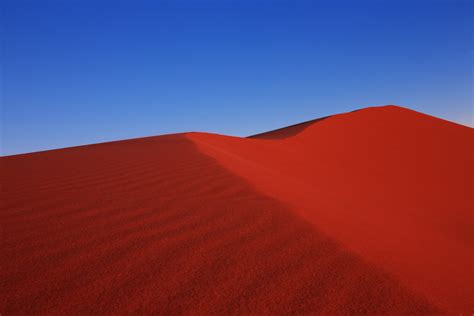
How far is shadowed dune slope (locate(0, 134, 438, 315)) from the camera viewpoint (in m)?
1.61

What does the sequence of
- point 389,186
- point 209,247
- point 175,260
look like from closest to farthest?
point 175,260 < point 209,247 < point 389,186

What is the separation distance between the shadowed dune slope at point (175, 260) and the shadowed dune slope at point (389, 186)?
0.36 meters

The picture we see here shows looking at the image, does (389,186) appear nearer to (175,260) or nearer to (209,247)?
(209,247)

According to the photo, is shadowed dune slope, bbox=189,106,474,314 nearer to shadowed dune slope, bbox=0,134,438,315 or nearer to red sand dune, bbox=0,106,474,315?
red sand dune, bbox=0,106,474,315

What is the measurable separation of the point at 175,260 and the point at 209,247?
29 centimetres

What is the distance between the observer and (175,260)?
6.46 feet


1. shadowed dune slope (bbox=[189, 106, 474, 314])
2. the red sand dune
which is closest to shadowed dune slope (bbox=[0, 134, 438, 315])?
the red sand dune

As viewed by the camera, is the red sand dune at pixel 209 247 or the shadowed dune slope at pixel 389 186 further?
the shadowed dune slope at pixel 389 186

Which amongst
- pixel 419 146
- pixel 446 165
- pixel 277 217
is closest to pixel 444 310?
pixel 277 217

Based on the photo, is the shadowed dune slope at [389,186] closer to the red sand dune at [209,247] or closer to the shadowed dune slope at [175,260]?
the red sand dune at [209,247]

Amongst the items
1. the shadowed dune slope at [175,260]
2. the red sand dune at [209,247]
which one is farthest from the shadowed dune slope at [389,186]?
the shadowed dune slope at [175,260]

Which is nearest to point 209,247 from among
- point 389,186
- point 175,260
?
point 175,260

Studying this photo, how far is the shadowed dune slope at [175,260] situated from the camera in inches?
63.4

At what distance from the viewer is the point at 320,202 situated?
3709 millimetres
